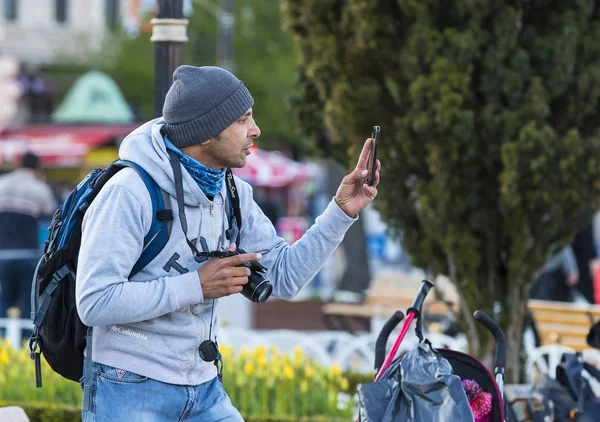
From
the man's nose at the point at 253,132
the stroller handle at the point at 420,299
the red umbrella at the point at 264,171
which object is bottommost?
the stroller handle at the point at 420,299

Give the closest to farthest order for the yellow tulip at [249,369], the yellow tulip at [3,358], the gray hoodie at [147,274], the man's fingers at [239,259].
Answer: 1. the gray hoodie at [147,274]
2. the man's fingers at [239,259]
3. the yellow tulip at [249,369]
4. the yellow tulip at [3,358]

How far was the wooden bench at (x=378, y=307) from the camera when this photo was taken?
10156mm

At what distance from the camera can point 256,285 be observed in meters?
3.36

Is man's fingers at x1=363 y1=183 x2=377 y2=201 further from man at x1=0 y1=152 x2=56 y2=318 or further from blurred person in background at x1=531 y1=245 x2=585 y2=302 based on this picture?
blurred person in background at x1=531 y1=245 x2=585 y2=302

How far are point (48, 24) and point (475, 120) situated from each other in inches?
1597

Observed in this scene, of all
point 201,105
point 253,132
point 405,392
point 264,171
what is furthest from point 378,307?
point 264,171

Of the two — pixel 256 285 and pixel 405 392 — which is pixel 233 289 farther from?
pixel 405 392

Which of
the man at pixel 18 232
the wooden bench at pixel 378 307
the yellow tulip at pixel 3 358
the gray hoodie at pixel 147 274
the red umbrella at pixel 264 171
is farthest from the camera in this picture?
the red umbrella at pixel 264 171

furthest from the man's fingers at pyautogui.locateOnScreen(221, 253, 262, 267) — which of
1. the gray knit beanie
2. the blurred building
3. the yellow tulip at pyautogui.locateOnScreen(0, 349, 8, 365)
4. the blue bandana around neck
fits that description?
the blurred building

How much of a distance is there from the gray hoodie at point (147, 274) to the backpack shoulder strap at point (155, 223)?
0.6 inches

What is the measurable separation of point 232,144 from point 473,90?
3.04 meters

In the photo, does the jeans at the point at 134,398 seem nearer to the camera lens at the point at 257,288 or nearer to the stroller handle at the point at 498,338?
the camera lens at the point at 257,288

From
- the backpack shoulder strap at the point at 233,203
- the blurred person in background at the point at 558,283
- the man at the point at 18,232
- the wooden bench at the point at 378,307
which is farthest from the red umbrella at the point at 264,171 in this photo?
the backpack shoulder strap at the point at 233,203

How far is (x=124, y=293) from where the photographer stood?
123 inches
